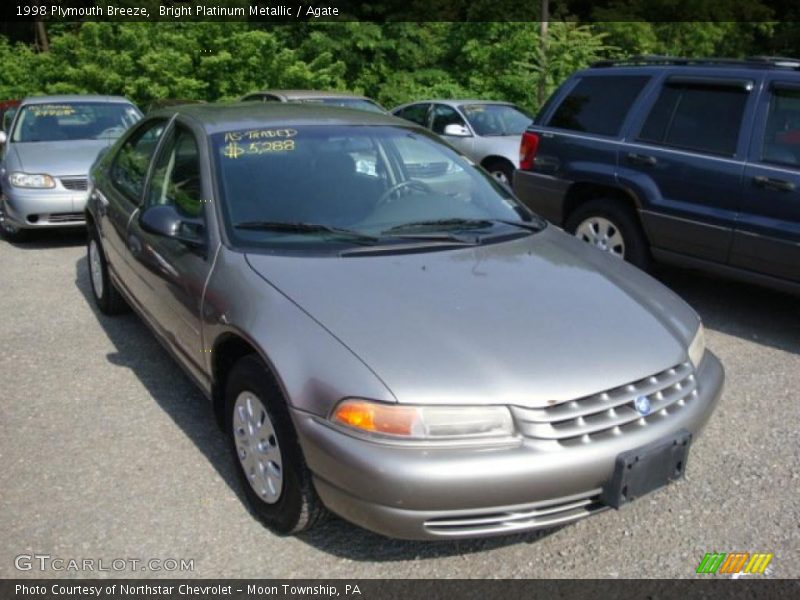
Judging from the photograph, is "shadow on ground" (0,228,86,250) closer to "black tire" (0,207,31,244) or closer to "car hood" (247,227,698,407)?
"black tire" (0,207,31,244)

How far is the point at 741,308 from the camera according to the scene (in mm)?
5773

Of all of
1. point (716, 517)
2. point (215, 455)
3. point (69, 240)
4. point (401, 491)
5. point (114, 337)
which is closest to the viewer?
point (401, 491)

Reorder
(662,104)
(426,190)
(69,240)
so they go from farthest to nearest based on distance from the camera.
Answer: (69,240)
(662,104)
(426,190)

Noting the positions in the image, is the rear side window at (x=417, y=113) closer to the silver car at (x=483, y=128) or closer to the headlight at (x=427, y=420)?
the silver car at (x=483, y=128)

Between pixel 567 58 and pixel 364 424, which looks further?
pixel 567 58

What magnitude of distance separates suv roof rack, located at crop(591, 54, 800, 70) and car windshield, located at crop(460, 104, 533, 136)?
477cm

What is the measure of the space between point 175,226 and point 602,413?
1987mm

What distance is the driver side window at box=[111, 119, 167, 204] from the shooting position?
4449 mm

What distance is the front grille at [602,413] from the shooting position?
96.9 inches

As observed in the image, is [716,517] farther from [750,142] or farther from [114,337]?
[114,337]

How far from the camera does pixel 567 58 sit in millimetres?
20031

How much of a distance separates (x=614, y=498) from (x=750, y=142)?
3486 millimetres

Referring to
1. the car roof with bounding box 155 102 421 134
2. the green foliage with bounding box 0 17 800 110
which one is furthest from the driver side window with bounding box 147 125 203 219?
the green foliage with bounding box 0 17 800 110

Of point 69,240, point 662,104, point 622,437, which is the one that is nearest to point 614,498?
point 622,437
